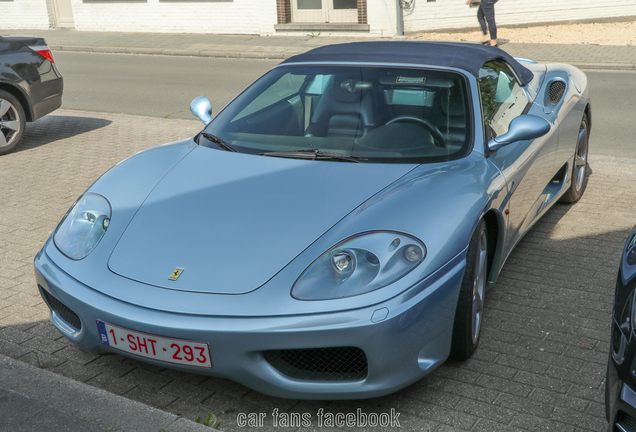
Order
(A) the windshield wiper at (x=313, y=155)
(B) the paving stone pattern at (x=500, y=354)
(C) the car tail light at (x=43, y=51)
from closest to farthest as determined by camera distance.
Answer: (B) the paving stone pattern at (x=500, y=354) < (A) the windshield wiper at (x=313, y=155) < (C) the car tail light at (x=43, y=51)

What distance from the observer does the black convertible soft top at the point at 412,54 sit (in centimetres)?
380

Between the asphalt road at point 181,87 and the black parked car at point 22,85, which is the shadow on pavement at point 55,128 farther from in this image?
the asphalt road at point 181,87

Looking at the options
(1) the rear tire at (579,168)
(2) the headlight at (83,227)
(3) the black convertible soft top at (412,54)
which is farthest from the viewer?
(1) the rear tire at (579,168)

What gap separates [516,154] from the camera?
145 inches

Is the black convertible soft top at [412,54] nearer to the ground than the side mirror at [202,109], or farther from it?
farther from it

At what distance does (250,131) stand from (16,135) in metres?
5.29

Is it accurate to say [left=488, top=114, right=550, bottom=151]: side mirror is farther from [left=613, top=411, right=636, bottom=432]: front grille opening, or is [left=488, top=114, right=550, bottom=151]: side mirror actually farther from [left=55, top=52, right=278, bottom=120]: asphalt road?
[left=55, top=52, right=278, bottom=120]: asphalt road

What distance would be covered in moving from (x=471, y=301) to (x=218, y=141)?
173 centimetres

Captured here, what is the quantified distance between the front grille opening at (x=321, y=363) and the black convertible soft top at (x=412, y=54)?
1.95 meters

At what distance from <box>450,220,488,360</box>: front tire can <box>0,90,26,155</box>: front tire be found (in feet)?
21.3

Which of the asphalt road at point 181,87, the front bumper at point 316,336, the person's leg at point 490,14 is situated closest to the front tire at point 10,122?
the asphalt road at point 181,87

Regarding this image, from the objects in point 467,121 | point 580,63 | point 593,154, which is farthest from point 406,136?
point 580,63

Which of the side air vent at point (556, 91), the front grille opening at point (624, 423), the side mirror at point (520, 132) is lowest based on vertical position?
the front grille opening at point (624, 423)

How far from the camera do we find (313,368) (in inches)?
101
